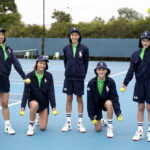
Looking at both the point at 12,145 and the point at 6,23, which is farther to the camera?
the point at 6,23

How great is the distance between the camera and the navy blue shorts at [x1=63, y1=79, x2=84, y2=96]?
5.51 meters

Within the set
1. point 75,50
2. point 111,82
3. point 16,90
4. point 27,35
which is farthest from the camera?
point 27,35

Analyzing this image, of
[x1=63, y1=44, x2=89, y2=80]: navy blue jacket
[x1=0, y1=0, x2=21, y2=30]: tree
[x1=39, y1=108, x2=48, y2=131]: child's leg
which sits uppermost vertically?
[x1=0, y1=0, x2=21, y2=30]: tree

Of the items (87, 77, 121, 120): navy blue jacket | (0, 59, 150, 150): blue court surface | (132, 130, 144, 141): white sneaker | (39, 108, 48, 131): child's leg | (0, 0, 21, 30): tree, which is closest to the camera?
(0, 59, 150, 150): blue court surface

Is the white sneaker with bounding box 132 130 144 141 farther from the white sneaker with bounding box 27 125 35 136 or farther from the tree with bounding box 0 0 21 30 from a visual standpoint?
the tree with bounding box 0 0 21 30

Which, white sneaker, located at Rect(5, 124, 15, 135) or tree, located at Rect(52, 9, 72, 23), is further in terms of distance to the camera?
tree, located at Rect(52, 9, 72, 23)

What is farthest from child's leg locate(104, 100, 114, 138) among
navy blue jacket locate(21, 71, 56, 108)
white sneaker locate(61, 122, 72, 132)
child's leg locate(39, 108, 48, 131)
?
child's leg locate(39, 108, 48, 131)

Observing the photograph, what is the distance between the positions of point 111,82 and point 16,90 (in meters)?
4.98

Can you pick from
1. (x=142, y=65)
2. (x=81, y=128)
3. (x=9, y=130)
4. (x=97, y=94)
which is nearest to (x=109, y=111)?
(x=97, y=94)

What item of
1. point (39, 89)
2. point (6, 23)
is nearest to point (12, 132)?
point (39, 89)

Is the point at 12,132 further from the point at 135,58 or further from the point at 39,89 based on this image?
the point at 135,58

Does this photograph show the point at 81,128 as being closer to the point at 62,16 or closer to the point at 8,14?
the point at 8,14

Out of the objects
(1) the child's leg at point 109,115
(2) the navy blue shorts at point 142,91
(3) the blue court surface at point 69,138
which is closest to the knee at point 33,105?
(3) the blue court surface at point 69,138

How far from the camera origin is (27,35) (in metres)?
30.7
